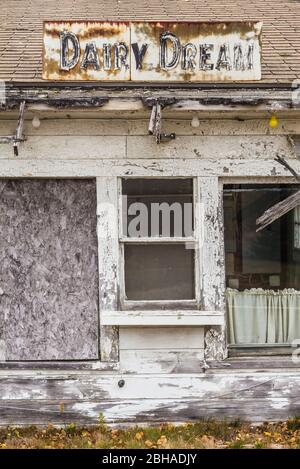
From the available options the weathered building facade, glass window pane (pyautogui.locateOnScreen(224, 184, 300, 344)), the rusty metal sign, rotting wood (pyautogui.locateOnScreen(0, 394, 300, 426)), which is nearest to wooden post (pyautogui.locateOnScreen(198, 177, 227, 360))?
the weathered building facade

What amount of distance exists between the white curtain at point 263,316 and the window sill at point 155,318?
18.7 inches

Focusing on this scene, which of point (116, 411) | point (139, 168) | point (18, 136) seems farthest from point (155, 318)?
point (18, 136)

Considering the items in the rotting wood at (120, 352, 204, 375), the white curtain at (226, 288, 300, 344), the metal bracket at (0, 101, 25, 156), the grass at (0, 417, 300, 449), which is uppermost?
the metal bracket at (0, 101, 25, 156)

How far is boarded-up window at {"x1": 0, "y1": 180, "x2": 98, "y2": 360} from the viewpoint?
6762 millimetres

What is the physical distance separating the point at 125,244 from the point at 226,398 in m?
1.88

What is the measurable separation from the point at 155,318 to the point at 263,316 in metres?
1.26

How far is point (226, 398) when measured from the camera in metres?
6.67

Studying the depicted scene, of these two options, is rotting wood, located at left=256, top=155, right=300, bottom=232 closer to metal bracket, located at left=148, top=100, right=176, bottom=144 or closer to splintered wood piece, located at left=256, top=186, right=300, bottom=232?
splintered wood piece, located at left=256, top=186, right=300, bottom=232

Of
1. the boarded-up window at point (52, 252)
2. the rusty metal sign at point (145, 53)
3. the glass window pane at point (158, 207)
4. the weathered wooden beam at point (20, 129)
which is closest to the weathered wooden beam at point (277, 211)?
the glass window pane at point (158, 207)

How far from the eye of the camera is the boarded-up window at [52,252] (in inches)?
266

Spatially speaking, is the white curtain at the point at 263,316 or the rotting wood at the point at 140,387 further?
the white curtain at the point at 263,316

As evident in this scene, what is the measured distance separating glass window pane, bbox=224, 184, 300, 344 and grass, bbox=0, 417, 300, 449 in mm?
904

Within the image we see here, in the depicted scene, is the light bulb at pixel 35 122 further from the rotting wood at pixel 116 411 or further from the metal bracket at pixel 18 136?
the rotting wood at pixel 116 411

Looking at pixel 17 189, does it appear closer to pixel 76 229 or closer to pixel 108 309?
pixel 76 229
